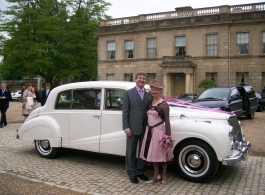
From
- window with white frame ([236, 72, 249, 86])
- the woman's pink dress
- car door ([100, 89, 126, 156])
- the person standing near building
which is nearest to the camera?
the woman's pink dress

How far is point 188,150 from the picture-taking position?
218 inches

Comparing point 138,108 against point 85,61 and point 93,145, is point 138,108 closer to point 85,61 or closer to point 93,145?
point 93,145

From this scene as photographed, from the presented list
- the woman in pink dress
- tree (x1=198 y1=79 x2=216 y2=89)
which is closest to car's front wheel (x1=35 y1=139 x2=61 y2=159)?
the woman in pink dress

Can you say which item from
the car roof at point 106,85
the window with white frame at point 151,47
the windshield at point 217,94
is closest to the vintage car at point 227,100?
the windshield at point 217,94

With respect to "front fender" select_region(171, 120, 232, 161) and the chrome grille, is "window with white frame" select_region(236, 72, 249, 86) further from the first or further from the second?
"front fender" select_region(171, 120, 232, 161)

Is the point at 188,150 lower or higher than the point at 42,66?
lower

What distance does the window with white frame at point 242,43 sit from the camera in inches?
1161

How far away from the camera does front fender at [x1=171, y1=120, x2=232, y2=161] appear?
16.9 ft

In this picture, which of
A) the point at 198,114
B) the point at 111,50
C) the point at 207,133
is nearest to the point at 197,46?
the point at 111,50

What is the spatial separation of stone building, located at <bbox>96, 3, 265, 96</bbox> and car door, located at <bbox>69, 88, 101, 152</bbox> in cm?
2454

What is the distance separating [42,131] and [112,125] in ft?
6.68

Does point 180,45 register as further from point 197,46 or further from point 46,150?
A: point 46,150

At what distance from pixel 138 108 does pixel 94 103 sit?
151 centimetres

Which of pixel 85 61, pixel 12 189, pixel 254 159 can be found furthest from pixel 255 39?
pixel 12 189
